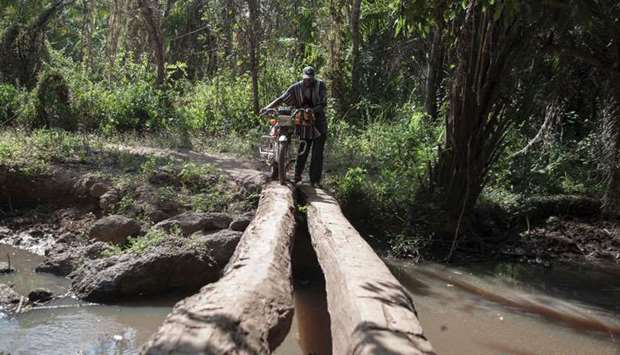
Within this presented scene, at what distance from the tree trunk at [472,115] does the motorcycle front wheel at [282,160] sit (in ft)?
6.77

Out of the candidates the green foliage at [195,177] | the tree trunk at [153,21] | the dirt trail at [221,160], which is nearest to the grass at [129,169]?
the green foliage at [195,177]

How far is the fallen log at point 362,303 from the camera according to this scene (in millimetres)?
3529

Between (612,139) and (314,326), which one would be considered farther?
(612,139)

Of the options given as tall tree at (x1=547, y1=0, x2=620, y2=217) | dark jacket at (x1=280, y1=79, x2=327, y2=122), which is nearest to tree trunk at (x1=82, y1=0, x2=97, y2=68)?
dark jacket at (x1=280, y1=79, x2=327, y2=122)

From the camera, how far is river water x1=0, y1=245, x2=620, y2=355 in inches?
228

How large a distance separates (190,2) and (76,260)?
13.1m

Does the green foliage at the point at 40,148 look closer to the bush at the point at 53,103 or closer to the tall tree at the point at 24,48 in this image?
the bush at the point at 53,103

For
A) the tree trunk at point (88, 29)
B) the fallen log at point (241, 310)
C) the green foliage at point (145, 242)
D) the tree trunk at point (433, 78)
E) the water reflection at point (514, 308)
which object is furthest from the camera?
the tree trunk at point (88, 29)

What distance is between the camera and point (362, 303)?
4.19m

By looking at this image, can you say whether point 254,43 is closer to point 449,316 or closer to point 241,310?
point 449,316

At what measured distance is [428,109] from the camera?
12859mm

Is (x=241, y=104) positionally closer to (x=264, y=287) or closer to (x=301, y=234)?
(x=301, y=234)

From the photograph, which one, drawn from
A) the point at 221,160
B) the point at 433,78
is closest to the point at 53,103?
the point at 221,160

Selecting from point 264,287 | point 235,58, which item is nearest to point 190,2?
point 235,58
